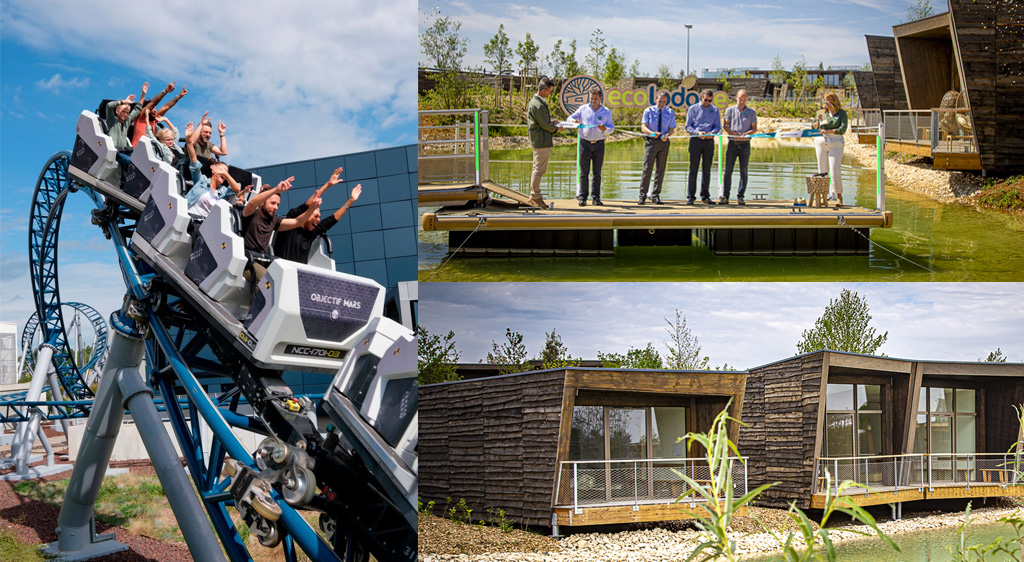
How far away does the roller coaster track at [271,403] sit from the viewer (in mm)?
3521

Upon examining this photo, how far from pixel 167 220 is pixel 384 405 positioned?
8.59ft

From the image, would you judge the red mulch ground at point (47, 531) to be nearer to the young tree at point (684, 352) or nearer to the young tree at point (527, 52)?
the young tree at point (684, 352)

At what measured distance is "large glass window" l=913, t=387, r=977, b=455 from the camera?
318 cm

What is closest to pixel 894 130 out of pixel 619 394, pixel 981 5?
pixel 981 5

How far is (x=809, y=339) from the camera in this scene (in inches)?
130

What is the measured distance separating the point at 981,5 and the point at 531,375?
4.16 meters

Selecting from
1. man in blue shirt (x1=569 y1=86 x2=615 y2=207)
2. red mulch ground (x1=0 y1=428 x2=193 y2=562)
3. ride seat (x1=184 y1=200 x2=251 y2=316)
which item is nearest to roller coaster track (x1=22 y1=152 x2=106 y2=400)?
red mulch ground (x1=0 y1=428 x2=193 y2=562)

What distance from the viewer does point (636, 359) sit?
3227mm

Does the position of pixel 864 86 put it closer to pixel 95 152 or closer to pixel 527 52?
pixel 527 52

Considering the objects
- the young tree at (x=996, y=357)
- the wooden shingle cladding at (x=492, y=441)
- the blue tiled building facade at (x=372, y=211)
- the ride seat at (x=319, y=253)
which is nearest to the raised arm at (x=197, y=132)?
the ride seat at (x=319, y=253)

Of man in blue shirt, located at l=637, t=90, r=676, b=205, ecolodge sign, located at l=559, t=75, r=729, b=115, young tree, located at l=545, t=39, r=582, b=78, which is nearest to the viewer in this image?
young tree, located at l=545, t=39, r=582, b=78

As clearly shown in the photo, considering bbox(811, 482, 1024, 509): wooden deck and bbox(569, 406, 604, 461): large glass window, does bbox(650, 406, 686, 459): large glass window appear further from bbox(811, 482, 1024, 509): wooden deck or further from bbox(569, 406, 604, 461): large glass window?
bbox(811, 482, 1024, 509): wooden deck

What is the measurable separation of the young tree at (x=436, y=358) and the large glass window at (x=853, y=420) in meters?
1.48

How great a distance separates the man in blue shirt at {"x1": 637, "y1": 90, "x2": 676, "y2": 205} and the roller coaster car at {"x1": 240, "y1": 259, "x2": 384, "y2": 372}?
1727 millimetres
